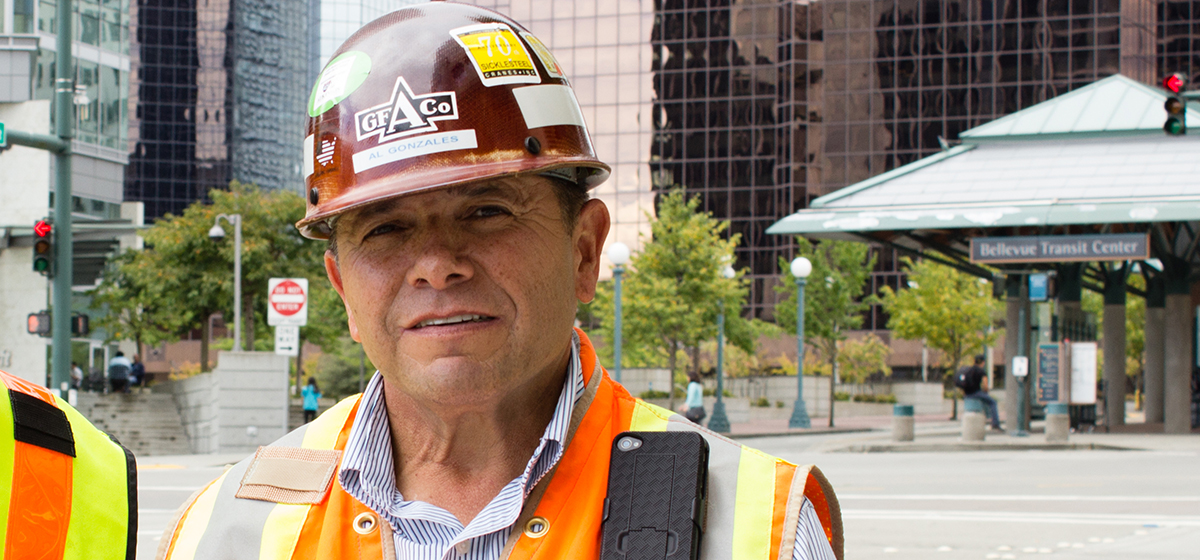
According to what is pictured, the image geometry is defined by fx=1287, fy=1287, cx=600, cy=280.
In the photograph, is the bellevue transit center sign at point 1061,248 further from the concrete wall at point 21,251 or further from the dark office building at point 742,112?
the dark office building at point 742,112

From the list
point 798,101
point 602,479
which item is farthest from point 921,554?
point 798,101

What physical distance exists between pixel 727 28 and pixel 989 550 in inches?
2772

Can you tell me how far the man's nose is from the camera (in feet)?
6.38

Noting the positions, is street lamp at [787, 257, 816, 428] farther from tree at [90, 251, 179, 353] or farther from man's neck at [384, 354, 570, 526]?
man's neck at [384, 354, 570, 526]

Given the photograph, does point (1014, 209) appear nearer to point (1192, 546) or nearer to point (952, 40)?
point (1192, 546)

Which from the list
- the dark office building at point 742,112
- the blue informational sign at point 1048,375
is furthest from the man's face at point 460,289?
the dark office building at point 742,112

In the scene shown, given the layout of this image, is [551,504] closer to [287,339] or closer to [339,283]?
[339,283]

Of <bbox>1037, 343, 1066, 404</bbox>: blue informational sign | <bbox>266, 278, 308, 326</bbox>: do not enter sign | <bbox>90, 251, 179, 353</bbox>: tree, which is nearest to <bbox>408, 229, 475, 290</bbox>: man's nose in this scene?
<bbox>266, 278, 308, 326</bbox>: do not enter sign

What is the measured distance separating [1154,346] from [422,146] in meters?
31.8

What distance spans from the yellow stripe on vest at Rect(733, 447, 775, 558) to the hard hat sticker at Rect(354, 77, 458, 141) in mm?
685

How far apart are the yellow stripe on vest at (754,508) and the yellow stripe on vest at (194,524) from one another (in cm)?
84

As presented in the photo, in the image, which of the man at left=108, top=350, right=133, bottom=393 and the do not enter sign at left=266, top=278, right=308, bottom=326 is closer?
the do not enter sign at left=266, top=278, right=308, bottom=326

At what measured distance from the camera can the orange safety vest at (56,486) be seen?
1937 mm

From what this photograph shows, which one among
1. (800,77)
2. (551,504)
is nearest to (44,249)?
(551,504)
